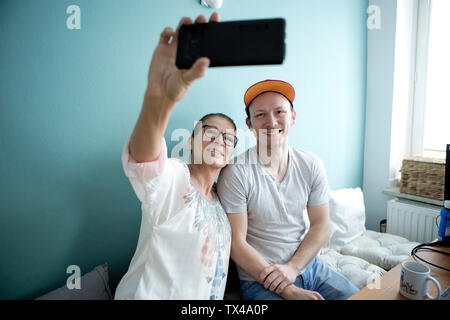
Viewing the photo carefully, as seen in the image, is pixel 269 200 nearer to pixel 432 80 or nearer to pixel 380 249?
pixel 380 249

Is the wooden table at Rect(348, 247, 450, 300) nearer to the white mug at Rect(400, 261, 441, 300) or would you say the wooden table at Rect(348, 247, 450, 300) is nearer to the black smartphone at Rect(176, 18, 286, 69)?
the white mug at Rect(400, 261, 441, 300)

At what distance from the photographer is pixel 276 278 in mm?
930

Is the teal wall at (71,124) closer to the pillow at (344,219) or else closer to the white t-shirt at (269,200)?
the white t-shirt at (269,200)

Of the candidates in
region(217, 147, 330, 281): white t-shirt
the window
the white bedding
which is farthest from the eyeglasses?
the window

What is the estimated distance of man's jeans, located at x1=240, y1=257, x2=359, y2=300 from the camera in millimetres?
974

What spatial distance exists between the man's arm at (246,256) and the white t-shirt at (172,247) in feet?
0.64

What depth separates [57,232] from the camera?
0.87 m

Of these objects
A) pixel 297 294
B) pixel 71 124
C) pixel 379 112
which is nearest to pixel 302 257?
pixel 297 294

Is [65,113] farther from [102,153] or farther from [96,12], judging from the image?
[96,12]

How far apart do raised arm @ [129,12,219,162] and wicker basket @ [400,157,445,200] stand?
1.77 metres

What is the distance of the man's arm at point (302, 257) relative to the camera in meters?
0.93

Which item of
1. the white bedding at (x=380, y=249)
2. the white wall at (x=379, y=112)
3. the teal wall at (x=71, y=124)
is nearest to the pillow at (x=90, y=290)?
the teal wall at (x=71, y=124)

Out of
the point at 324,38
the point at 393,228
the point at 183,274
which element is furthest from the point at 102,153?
the point at 393,228
